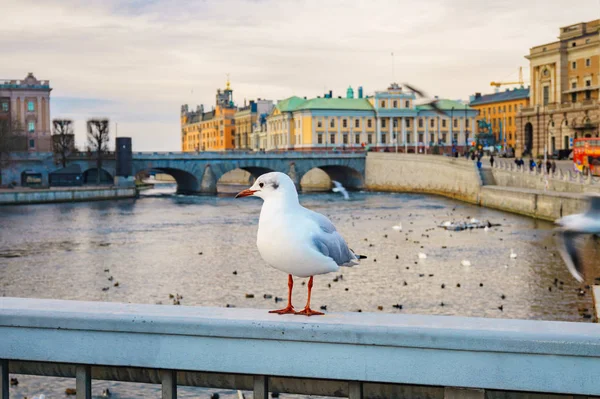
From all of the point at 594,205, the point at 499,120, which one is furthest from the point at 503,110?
the point at 594,205

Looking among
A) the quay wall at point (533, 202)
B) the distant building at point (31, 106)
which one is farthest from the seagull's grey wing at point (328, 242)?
the distant building at point (31, 106)

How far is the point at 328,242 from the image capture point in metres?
6.22

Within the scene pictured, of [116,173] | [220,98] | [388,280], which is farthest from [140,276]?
[220,98]

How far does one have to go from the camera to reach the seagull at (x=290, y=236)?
5930 mm

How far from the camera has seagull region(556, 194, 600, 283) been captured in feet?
21.6

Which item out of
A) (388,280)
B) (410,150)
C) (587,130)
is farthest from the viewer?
(410,150)

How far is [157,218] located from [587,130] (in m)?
48.9

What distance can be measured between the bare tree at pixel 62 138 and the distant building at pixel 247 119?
6588 centimetres

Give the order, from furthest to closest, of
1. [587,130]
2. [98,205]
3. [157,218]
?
1. [587,130]
2. [98,205]
3. [157,218]

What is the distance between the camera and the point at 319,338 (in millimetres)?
5340

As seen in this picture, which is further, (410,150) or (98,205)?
(410,150)

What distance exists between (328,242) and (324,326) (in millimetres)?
1037

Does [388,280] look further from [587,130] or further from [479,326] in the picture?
[587,130]

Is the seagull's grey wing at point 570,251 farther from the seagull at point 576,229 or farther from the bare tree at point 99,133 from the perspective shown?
→ the bare tree at point 99,133
